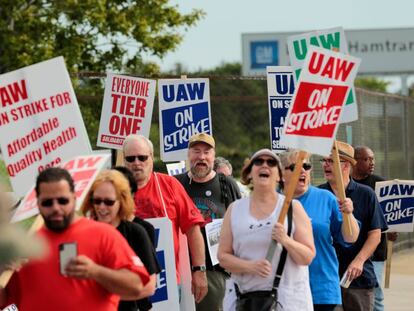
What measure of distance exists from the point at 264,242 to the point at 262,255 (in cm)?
8

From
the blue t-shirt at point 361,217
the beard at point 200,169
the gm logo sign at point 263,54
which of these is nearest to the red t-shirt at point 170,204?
the beard at point 200,169

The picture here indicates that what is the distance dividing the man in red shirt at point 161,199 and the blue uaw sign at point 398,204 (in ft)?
16.8

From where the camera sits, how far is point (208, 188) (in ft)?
38.7

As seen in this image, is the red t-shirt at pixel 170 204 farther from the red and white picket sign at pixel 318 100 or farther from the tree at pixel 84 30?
the tree at pixel 84 30

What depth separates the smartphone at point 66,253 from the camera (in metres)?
6.72

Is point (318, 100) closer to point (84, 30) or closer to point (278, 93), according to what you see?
point (278, 93)

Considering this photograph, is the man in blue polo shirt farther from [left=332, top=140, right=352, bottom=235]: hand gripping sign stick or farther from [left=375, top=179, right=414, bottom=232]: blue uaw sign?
[left=375, top=179, right=414, bottom=232]: blue uaw sign

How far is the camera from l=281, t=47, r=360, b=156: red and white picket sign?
897 centimetres

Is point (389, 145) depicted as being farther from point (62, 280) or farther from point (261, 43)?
point (261, 43)

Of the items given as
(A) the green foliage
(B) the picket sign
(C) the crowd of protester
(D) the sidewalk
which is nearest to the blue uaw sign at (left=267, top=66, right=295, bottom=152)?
(C) the crowd of protester

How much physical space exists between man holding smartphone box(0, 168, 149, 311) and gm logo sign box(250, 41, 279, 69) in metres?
73.1

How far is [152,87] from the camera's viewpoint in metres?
12.4

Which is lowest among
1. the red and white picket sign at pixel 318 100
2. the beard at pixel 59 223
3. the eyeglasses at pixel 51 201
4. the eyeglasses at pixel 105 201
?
the eyeglasses at pixel 105 201

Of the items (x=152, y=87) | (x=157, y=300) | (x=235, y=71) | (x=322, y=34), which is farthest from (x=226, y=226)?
(x=235, y=71)
